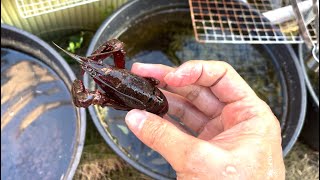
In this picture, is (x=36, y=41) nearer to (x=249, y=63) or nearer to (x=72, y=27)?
(x=72, y=27)

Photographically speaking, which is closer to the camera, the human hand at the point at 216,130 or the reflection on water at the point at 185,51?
the human hand at the point at 216,130

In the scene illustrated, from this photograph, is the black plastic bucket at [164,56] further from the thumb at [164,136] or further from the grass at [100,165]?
the thumb at [164,136]

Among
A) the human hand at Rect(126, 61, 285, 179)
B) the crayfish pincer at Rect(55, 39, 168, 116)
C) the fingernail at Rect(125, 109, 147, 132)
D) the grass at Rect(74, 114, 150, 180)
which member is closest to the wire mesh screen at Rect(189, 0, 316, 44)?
the human hand at Rect(126, 61, 285, 179)

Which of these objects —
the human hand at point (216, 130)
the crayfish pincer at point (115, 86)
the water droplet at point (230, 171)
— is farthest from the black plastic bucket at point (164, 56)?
the water droplet at point (230, 171)

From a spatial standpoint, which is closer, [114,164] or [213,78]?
[213,78]

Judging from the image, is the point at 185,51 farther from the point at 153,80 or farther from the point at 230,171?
the point at 230,171

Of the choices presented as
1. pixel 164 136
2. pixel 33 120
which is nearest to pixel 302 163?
pixel 164 136

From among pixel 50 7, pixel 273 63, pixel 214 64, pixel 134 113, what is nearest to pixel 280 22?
pixel 273 63
